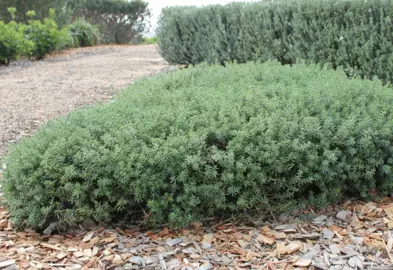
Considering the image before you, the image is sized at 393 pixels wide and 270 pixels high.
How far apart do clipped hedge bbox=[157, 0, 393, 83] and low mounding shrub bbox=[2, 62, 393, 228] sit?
2502 mm

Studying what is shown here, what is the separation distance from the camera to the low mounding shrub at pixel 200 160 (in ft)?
10.5

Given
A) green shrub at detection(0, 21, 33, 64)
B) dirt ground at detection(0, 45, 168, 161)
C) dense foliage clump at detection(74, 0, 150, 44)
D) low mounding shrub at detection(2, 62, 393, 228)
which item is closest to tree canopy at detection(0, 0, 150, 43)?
dense foliage clump at detection(74, 0, 150, 44)

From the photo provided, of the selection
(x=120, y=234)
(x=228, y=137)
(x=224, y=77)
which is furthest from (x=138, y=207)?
(x=224, y=77)

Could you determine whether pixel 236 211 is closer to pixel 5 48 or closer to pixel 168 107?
pixel 168 107

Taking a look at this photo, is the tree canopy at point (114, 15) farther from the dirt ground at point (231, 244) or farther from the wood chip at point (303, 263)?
the wood chip at point (303, 263)

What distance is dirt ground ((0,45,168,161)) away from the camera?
6041 mm

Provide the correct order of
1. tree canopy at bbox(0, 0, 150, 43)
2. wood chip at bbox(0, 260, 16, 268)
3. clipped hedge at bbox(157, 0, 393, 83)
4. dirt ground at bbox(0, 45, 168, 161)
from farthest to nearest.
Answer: tree canopy at bbox(0, 0, 150, 43) < clipped hedge at bbox(157, 0, 393, 83) < dirt ground at bbox(0, 45, 168, 161) < wood chip at bbox(0, 260, 16, 268)

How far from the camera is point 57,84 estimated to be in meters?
8.27

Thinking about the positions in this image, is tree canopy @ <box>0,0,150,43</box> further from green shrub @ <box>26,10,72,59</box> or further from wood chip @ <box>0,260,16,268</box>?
wood chip @ <box>0,260,16,268</box>

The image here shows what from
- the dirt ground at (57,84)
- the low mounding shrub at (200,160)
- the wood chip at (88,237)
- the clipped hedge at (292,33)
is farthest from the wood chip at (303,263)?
the clipped hedge at (292,33)

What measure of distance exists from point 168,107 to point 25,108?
3.25 m

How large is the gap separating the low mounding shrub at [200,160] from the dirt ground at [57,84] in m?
1.77

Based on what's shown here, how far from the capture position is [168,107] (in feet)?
12.9

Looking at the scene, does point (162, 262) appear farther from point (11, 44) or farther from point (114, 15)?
point (114, 15)
